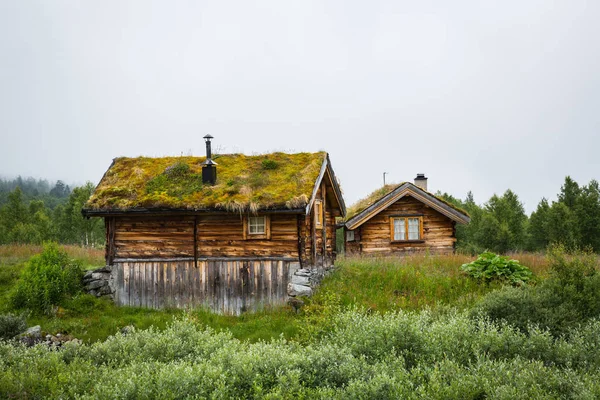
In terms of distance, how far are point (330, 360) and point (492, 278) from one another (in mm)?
9905

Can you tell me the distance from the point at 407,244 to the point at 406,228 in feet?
2.69

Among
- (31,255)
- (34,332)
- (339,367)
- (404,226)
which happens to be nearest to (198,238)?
(34,332)

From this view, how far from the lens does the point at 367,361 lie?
8.29m

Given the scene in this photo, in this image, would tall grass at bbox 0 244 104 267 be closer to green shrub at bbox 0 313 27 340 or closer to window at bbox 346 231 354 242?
green shrub at bbox 0 313 27 340

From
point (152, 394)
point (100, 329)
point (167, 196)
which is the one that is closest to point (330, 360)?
point (152, 394)

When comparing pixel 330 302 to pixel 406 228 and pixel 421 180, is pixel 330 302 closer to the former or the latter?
pixel 406 228

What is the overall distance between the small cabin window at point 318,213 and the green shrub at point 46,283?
348 inches

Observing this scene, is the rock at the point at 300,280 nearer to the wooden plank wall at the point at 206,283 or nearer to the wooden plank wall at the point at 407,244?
the wooden plank wall at the point at 206,283

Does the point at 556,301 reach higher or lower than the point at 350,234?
lower

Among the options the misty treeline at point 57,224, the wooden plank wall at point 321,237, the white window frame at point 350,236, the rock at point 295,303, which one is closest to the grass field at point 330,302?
the rock at point 295,303

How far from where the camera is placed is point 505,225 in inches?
1437

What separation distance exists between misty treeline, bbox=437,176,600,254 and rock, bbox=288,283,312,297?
21420 mm

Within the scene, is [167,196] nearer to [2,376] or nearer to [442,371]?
[2,376]

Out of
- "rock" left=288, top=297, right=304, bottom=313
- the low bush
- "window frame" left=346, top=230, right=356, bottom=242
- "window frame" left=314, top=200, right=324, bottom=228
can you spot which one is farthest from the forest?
the low bush
